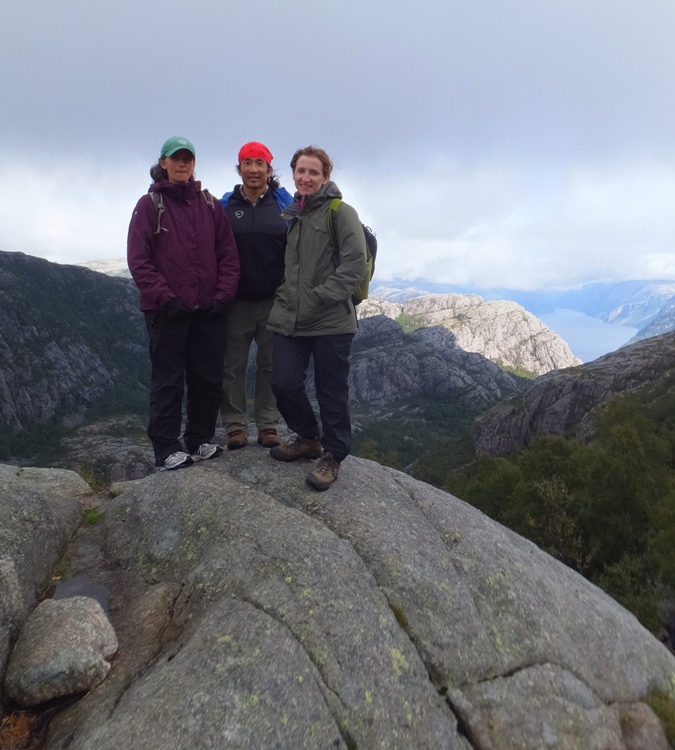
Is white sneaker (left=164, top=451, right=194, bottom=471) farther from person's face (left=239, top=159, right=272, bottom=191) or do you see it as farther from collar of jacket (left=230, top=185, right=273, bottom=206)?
person's face (left=239, top=159, right=272, bottom=191)

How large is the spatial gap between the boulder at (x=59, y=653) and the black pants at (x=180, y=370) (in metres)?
4.01

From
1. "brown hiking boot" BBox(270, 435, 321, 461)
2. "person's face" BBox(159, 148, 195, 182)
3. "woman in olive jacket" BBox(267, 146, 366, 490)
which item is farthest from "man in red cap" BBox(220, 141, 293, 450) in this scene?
"person's face" BBox(159, 148, 195, 182)

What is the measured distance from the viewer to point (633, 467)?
129 ft

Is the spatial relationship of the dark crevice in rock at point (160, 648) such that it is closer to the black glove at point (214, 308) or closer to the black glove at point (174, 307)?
the black glove at point (174, 307)

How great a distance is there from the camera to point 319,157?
9.21m

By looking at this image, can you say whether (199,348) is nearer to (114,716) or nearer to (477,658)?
(114,716)

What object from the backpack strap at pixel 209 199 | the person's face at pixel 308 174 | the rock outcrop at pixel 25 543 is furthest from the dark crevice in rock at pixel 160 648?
the person's face at pixel 308 174

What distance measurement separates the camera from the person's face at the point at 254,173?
398 inches

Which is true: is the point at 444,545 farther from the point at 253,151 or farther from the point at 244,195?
the point at 253,151

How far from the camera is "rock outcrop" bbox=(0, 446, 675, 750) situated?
233 inches

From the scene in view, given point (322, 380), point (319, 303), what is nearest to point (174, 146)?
point (319, 303)

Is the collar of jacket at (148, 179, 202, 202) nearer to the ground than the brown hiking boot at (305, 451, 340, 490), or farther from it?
farther from it

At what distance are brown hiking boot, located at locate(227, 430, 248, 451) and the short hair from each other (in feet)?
20.0

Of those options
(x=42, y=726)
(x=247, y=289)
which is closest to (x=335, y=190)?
(x=247, y=289)
